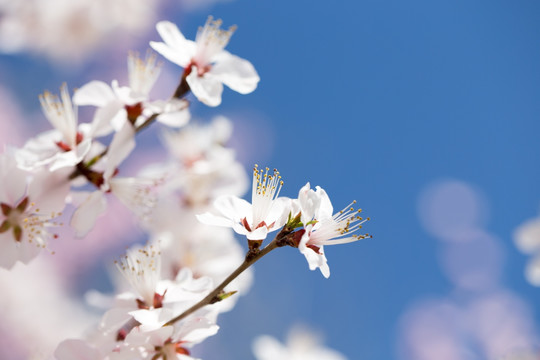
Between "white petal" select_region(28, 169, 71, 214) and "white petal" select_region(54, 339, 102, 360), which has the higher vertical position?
"white petal" select_region(28, 169, 71, 214)

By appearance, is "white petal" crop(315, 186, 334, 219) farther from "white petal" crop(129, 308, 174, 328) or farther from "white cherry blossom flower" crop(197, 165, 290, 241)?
"white petal" crop(129, 308, 174, 328)

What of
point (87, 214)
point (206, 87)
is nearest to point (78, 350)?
point (87, 214)

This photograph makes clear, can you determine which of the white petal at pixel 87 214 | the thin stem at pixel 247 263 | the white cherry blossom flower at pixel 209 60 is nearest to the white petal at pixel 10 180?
the white petal at pixel 87 214

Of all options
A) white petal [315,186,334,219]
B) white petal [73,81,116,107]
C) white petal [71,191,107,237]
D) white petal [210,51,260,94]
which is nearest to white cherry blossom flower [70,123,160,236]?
white petal [71,191,107,237]

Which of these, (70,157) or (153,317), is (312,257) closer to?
(153,317)

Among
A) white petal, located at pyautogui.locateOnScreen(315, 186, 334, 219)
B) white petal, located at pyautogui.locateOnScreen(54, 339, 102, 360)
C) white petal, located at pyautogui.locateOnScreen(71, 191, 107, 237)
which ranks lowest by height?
white petal, located at pyautogui.locateOnScreen(54, 339, 102, 360)

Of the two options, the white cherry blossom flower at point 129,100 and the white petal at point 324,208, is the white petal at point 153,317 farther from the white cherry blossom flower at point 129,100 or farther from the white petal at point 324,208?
the white cherry blossom flower at point 129,100
